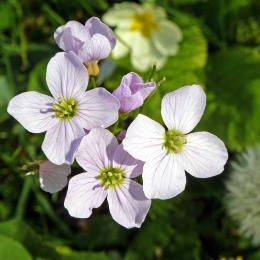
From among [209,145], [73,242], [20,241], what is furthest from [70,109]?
[73,242]

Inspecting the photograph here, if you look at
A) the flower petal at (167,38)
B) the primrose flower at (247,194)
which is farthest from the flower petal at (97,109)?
the flower petal at (167,38)

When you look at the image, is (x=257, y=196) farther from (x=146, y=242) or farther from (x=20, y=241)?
(x=20, y=241)

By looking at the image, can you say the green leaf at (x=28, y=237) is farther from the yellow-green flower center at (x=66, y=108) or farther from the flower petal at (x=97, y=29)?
the flower petal at (x=97, y=29)

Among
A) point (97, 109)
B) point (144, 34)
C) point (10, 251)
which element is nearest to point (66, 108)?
point (97, 109)

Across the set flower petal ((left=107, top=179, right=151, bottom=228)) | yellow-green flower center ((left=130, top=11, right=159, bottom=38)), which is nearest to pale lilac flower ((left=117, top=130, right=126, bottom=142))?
flower petal ((left=107, top=179, right=151, bottom=228))

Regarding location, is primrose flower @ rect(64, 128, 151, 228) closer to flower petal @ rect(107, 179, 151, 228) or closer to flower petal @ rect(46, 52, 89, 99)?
flower petal @ rect(107, 179, 151, 228)
